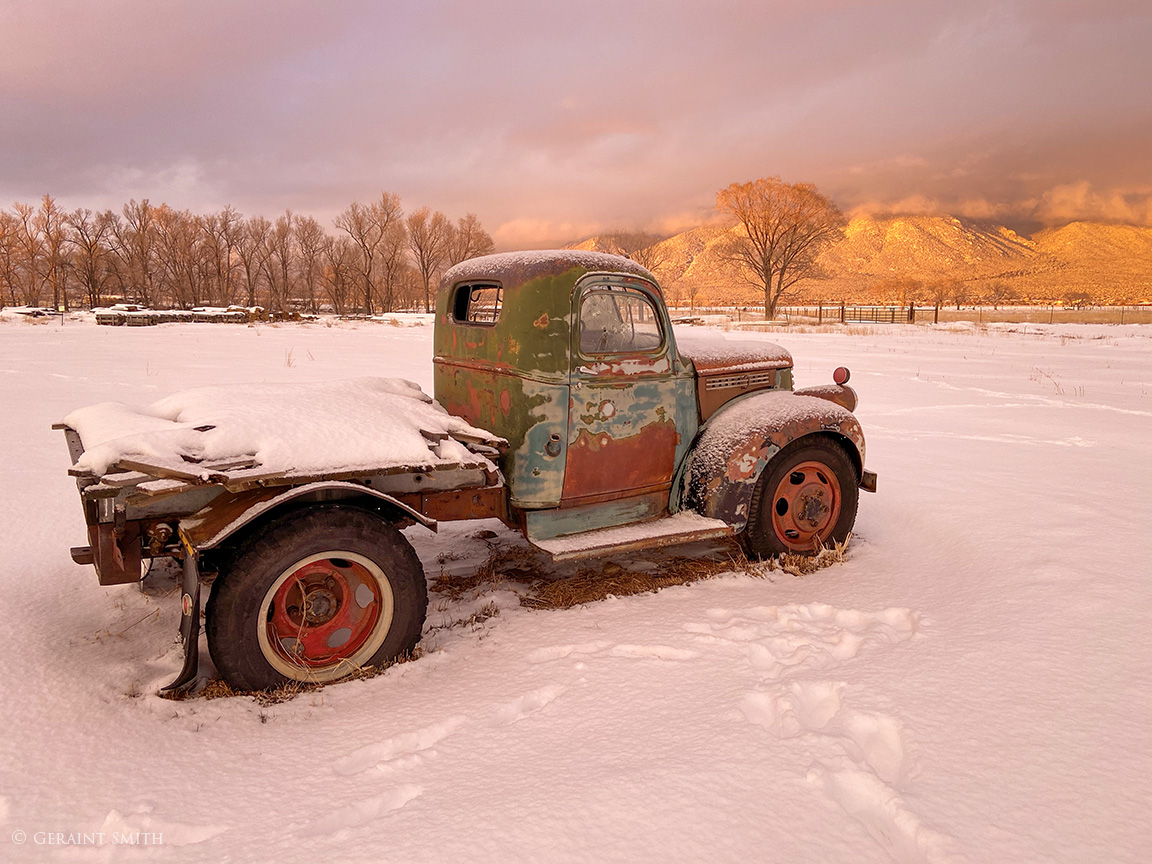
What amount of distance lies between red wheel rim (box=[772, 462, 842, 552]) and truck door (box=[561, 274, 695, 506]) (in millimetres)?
824

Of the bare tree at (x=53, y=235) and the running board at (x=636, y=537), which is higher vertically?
the bare tree at (x=53, y=235)

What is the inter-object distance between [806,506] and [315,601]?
314 cm

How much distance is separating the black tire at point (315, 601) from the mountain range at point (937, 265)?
108 metres

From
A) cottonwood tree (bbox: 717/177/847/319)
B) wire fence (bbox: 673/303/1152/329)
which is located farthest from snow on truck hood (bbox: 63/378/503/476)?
cottonwood tree (bbox: 717/177/847/319)

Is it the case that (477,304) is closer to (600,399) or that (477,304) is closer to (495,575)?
(600,399)

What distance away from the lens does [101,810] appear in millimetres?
2098

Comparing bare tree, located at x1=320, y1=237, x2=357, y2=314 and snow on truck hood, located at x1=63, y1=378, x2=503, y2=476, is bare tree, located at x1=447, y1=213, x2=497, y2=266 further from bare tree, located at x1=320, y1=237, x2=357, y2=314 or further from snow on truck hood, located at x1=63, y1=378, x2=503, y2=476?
snow on truck hood, located at x1=63, y1=378, x2=503, y2=476

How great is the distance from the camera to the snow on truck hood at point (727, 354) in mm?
4352

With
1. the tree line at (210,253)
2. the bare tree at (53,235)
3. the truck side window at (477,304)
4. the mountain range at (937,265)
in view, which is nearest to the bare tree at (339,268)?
the tree line at (210,253)

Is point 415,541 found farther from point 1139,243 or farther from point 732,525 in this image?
point 1139,243

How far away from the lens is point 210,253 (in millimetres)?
64812

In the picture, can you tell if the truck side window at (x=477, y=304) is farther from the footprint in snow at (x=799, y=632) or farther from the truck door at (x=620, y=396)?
the footprint in snow at (x=799, y=632)

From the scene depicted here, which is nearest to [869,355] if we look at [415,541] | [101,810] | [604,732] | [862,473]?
[862,473]

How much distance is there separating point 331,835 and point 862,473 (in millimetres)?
3947
